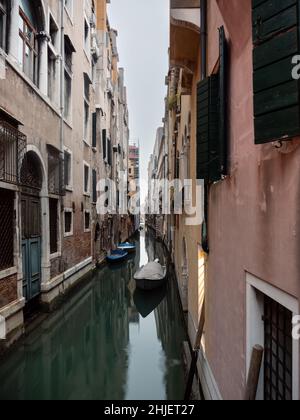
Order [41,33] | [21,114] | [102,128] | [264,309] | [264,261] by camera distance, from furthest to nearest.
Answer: [102,128]
[41,33]
[21,114]
[264,309]
[264,261]

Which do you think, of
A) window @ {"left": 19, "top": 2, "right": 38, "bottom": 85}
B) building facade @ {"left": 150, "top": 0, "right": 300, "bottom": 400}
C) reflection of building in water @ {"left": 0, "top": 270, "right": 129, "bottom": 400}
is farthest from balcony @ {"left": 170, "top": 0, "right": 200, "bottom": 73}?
reflection of building in water @ {"left": 0, "top": 270, "right": 129, "bottom": 400}

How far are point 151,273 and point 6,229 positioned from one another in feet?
23.8

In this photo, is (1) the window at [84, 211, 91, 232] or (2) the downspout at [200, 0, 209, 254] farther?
(1) the window at [84, 211, 91, 232]

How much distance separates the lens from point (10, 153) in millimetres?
6504

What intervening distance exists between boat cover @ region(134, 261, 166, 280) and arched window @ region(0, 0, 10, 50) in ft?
29.3

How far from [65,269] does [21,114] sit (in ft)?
18.2

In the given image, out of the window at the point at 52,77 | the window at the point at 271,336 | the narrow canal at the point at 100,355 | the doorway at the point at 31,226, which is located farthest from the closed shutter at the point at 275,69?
the window at the point at 52,77

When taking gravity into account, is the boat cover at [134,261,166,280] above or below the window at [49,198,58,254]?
below

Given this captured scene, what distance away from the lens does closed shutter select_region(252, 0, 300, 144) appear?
1.81 meters

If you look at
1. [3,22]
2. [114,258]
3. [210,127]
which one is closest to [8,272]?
[210,127]

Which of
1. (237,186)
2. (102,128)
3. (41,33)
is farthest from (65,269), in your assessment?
(102,128)

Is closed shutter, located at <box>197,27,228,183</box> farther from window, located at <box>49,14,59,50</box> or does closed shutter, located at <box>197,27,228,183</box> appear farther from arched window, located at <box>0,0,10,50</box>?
window, located at <box>49,14,59,50</box>

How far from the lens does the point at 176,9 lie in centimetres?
487
